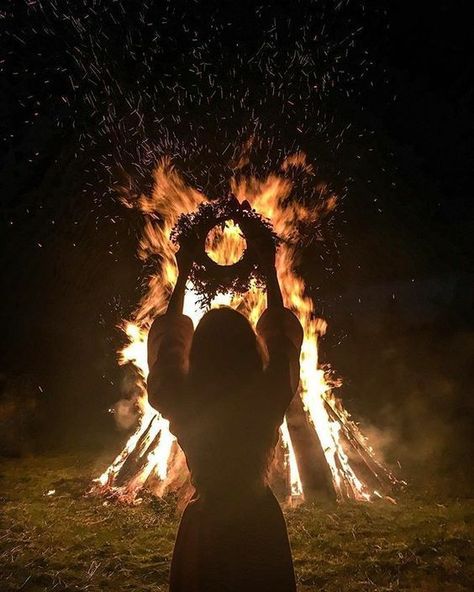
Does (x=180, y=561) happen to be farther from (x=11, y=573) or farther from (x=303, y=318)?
(x=303, y=318)

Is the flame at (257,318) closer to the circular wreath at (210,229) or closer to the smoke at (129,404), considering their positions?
the smoke at (129,404)

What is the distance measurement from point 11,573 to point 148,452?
2936mm

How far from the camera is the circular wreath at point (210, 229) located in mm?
3025

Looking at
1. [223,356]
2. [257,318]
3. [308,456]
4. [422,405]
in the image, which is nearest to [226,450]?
[223,356]

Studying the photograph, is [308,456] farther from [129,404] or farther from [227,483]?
[129,404]

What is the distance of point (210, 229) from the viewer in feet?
10.2

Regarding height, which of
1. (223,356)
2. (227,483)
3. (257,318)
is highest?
(257,318)

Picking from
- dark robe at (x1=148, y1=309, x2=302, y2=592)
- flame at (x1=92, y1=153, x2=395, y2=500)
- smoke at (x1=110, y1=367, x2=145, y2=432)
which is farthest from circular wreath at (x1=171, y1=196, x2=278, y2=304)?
smoke at (x1=110, y1=367, x2=145, y2=432)

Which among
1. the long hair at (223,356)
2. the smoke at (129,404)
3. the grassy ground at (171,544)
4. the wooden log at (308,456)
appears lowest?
the grassy ground at (171,544)

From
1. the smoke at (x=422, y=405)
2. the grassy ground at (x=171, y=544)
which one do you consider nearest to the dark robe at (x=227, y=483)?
the grassy ground at (x=171, y=544)

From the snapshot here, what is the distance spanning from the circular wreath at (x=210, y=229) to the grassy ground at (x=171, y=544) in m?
3.04

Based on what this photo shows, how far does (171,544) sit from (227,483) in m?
3.57

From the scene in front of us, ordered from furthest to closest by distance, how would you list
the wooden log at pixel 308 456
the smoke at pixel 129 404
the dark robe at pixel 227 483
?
the smoke at pixel 129 404
the wooden log at pixel 308 456
the dark robe at pixel 227 483

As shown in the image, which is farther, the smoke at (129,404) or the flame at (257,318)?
the smoke at (129,404)
